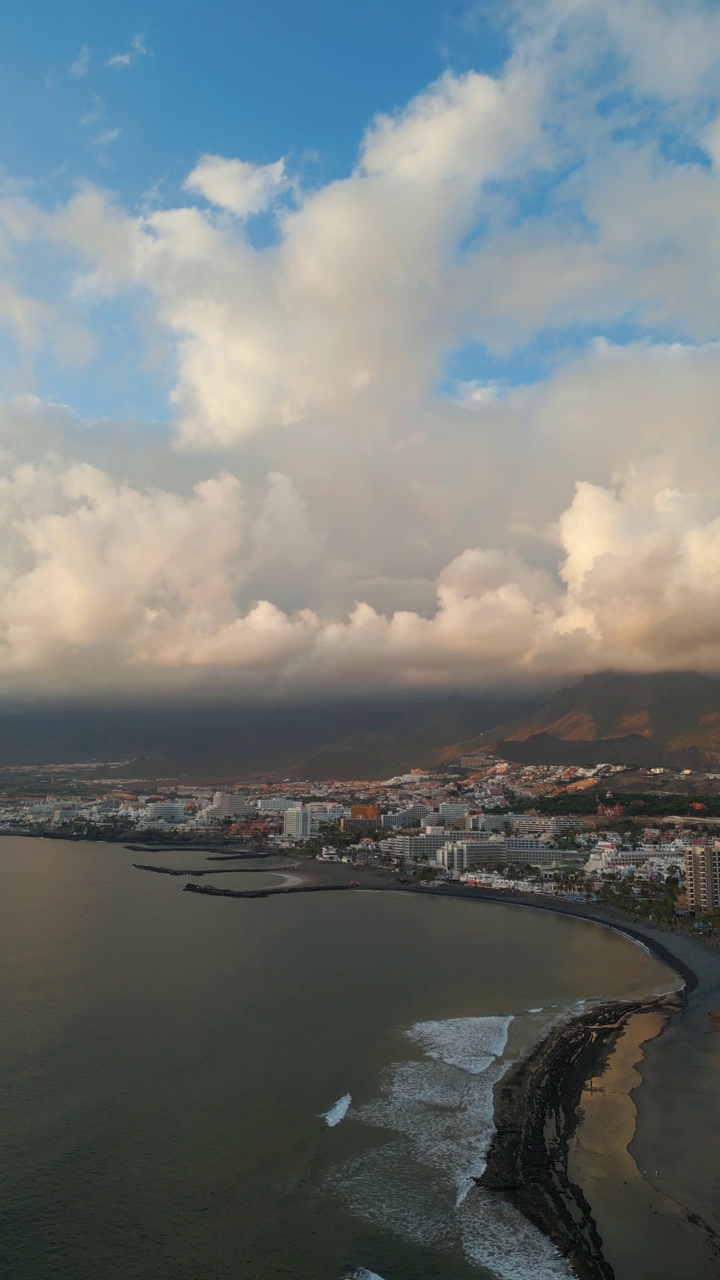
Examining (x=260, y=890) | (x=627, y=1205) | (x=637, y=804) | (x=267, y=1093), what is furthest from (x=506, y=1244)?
(x=637, y=804)

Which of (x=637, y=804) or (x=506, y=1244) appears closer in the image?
(x=506, y=1244)

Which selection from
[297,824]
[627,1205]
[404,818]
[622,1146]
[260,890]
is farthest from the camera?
[404,818]

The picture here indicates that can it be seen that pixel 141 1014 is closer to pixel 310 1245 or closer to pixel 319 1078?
pixel 319 1078

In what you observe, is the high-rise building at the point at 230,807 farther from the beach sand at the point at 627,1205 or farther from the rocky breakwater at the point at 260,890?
the beach sand at the point at 627,1205

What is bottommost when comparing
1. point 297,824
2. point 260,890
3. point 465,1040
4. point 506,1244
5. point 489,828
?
point 297,824

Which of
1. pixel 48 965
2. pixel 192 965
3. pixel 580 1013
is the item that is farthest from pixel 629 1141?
pixel 48 965

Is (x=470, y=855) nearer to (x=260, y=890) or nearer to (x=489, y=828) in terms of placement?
(x=489, y=828)
